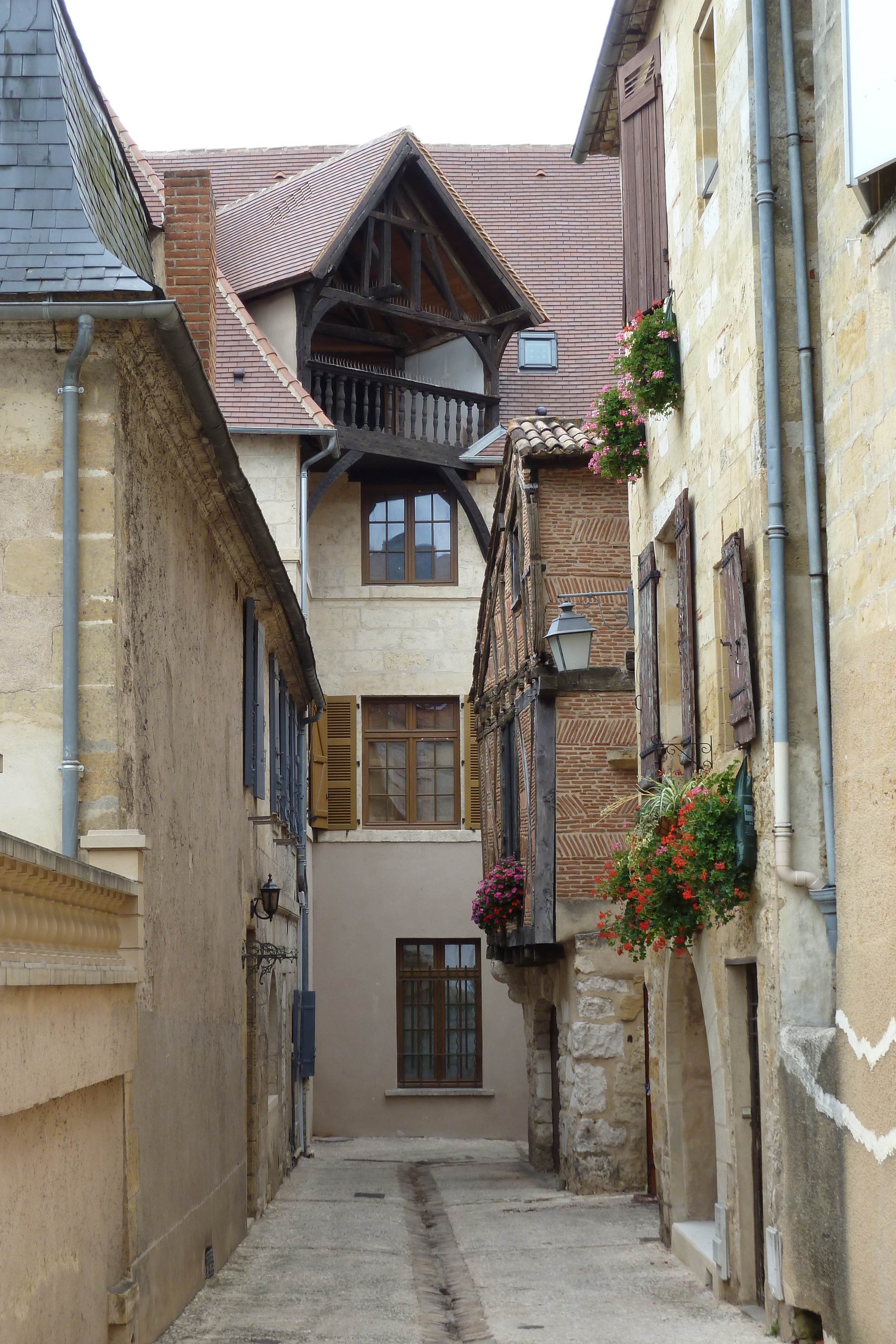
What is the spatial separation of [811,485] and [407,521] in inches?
549

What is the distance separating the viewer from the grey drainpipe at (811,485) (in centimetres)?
716

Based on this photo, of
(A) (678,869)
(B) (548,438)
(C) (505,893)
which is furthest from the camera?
(C) (505,893)

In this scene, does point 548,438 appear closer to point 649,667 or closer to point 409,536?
point 649,667

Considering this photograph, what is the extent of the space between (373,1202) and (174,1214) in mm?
5824

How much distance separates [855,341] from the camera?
21.7 feet

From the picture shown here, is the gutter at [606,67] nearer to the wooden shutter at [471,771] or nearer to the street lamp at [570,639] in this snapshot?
the street lamp at [570,639]

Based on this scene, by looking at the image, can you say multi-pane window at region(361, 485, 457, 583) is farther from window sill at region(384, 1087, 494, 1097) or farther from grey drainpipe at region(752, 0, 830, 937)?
grey drainpipe at region(752, 0, 830, 937)

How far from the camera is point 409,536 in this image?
69.2ft

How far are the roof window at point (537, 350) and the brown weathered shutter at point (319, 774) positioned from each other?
5462mm

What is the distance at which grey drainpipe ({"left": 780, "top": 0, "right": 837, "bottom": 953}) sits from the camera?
7160 millimetres

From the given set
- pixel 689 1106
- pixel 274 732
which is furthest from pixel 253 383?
pixel 689 1106

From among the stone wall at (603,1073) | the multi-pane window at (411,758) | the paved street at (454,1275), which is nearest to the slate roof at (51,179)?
the paved street at (454,1275)

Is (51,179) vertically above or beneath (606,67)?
beneath

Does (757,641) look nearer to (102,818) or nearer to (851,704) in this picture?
(851,704)
